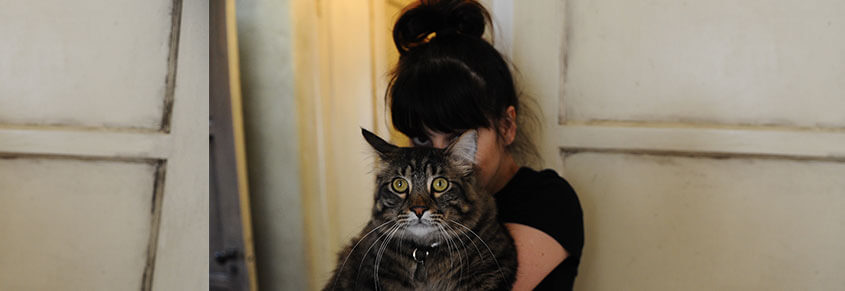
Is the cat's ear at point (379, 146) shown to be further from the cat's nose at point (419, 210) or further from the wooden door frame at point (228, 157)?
the wooden door frame at point (228, 157)

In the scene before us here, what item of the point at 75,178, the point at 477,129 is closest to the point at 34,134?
the point at 75,178

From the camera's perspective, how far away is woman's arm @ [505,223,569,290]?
2.56 feet

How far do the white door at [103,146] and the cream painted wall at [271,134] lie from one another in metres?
0.16

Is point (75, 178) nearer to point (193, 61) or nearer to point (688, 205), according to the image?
point (193, 61)

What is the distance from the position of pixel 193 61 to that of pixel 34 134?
385 millimetres

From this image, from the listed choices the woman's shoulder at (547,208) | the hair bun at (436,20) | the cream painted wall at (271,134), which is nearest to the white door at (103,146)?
the cream painted wall at (271,134)

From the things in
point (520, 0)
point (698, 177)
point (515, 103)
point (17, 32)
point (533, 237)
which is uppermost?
point (520, 0)

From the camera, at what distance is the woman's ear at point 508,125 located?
A: 0.95 m

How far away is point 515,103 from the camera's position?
3.27 feet

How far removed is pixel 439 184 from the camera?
0.76 metres

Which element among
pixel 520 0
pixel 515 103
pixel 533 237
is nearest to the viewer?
pixel 533 237

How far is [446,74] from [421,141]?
18 centimetres

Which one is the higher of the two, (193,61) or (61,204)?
(193,61)

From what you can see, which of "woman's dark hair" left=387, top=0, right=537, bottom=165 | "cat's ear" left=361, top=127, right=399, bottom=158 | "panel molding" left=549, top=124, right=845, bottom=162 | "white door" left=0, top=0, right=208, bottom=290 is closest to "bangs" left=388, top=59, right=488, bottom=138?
"woman's dark hair" left=387, top=0, right=537, bottom=165
